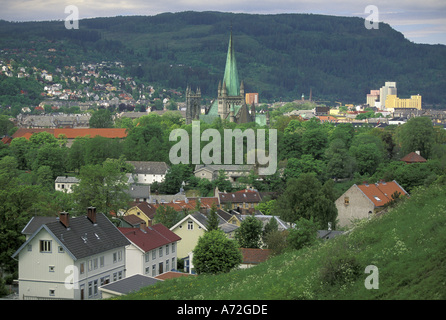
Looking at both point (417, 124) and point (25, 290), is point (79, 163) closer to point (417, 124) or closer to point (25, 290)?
point (417, 124)

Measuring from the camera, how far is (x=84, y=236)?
29875mm

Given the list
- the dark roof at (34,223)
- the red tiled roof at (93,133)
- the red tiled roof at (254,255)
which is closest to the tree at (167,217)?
the red tiled roof at (254,255)

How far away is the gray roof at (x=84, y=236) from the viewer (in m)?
28.3

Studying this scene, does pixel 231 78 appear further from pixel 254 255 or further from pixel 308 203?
pixel 254 255

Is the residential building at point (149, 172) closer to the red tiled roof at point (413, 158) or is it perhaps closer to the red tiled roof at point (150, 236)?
the red tiled roof at point (413, 158)

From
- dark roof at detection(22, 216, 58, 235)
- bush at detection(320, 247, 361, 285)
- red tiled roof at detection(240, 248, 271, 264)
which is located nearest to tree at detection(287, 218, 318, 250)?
red tiled roof at detection(240, 248, 271, 264)

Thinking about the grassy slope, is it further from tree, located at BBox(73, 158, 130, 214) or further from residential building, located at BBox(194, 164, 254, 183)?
residential building, located at BBox(194, 164, 254, 183)

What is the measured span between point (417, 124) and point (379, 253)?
208ft

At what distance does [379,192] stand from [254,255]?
22240mm

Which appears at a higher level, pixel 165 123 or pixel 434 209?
pixel 434 209

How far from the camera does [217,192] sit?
66.9 m

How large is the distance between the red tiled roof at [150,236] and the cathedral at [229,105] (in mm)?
82351
